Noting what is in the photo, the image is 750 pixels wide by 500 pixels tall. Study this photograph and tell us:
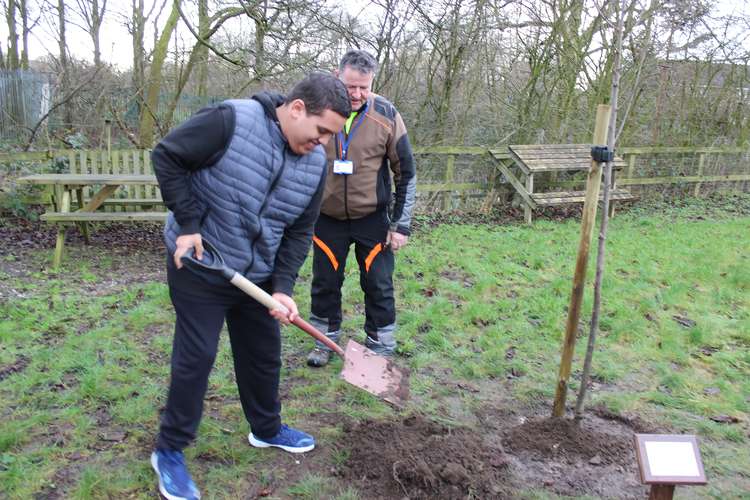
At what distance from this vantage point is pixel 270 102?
2.42 meters

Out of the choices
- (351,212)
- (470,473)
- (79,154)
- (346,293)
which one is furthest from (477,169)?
(470,473)

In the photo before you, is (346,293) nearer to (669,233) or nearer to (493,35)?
(669,233)

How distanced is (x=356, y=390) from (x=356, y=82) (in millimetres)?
1831

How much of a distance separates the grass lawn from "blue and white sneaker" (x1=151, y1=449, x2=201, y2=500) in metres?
0.12

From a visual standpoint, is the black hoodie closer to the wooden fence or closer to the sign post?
the sign post

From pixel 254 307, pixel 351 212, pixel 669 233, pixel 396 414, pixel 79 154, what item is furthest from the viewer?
pixel 669 233

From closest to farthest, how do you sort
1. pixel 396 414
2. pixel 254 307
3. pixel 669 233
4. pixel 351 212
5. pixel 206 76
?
pixel 254 307, pixel 396 414, pixel 351 212, pixel 669 233, pixel 206 76

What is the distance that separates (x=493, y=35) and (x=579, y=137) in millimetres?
2611

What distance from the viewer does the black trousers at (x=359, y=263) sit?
155 inches

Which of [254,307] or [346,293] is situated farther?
[346,293]

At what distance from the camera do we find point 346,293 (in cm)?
548

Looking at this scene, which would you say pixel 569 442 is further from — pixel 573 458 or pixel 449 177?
pixel 449 177

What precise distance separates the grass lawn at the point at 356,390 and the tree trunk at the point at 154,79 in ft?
15.3

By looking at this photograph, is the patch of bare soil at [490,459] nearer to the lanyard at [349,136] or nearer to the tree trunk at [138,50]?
the lanyard at [349,136]
